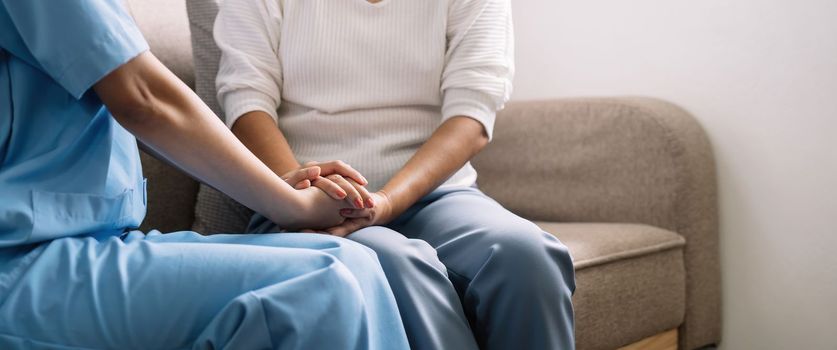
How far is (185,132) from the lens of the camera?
34.1 inches

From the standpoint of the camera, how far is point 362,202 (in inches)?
42.2

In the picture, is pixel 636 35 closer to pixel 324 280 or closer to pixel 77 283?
pixel 324 280

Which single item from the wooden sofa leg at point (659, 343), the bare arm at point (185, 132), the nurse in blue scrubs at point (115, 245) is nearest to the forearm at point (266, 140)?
the bare arm at point (185, 132)

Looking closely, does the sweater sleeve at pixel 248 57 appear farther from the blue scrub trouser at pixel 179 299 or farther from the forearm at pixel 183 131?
the blue scrub trouser at pixel 179 299

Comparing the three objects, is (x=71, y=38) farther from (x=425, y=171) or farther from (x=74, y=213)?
(x=425, y=171)

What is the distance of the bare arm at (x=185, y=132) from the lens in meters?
0.81

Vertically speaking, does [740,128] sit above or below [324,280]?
below

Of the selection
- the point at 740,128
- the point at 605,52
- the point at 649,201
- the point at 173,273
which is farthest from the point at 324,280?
the point at 605,52

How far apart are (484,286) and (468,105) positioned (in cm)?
37

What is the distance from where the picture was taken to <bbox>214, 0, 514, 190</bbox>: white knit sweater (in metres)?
1.30

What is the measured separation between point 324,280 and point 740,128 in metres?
1.16

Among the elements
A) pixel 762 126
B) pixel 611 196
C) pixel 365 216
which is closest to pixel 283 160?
pixel 365 216

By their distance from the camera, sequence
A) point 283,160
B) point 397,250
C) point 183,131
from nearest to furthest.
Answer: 1. point 183,131
2. point 397,250
3. point 283,160

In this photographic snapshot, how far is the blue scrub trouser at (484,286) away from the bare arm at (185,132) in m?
0.15
